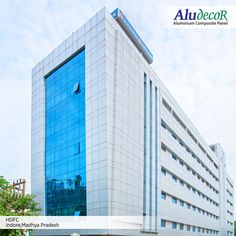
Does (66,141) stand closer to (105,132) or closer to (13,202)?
(105,132)

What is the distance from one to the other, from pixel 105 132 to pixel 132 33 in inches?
489

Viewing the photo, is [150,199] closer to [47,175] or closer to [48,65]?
[47,175]

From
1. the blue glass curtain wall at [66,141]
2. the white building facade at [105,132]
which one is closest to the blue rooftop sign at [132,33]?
the white building facade at [105,132]

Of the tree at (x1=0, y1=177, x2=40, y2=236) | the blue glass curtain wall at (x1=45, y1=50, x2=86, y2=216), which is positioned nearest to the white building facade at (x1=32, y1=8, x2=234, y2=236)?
the blue glass curtain wall at (x1=45, y1=50, x2=86, y2=216)

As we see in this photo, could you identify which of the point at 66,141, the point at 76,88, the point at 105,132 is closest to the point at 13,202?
the point at 105,132

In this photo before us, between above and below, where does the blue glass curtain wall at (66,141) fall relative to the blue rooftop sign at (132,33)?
below

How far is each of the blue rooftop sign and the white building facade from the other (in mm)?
105

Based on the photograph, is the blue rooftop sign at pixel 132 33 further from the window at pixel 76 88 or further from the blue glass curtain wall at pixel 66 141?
the window at pixel 76 88

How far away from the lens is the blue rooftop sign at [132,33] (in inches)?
1329

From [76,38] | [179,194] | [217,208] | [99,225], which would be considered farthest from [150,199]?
[217,208]

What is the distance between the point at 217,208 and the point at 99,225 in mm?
48097

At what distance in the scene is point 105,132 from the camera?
29016mm

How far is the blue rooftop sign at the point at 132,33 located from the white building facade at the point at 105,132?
105 millimetres

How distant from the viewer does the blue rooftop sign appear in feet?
111
